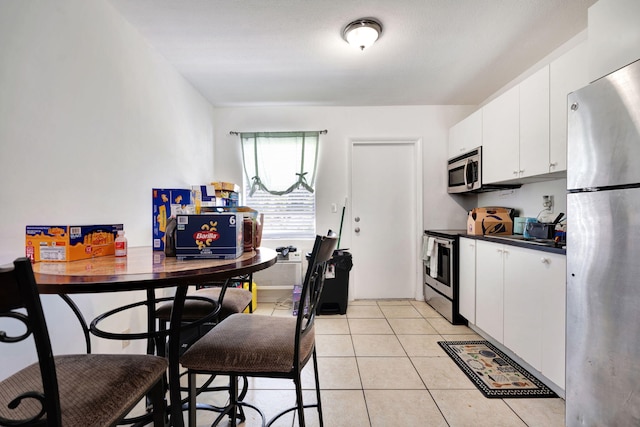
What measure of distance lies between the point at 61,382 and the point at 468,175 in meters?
3.28

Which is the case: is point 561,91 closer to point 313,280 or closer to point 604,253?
point 604,253

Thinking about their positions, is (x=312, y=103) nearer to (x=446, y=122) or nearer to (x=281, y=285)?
(x=446, y=122)

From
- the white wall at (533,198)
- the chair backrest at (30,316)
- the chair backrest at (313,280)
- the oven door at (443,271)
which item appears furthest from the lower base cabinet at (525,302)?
the chair backrest at (30,316)

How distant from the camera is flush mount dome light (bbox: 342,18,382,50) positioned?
1984 mm

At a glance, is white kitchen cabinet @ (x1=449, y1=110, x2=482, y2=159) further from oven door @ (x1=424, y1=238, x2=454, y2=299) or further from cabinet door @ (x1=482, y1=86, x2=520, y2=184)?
oven door @ (x1=424, y1=238, x2=454, y2=299)

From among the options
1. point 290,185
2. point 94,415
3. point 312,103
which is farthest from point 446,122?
point 94,415

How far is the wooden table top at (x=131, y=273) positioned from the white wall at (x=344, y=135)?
8.30 ft

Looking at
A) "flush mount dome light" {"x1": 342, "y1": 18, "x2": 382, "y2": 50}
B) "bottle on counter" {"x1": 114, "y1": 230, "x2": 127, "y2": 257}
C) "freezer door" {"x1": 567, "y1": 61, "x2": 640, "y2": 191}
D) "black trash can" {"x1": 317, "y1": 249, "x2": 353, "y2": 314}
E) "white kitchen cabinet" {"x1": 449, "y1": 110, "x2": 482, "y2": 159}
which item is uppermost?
"flush mount dome light" {"x1": 342, "y1": 18, "x2": 382, "y2": 50}

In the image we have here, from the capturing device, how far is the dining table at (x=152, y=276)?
783 mm

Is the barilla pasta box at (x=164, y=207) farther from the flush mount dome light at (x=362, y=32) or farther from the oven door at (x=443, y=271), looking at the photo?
the oven door at (x=443, y=271)

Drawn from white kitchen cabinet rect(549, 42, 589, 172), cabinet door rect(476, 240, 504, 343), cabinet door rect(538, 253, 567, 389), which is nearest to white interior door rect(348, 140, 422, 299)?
cabinet door rect(476, 240, 504, 343)

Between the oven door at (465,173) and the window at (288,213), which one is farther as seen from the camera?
the window at (288,213)

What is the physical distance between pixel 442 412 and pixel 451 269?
151 centimetres

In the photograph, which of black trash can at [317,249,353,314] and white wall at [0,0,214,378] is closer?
white wall at [0,0,214,378]
